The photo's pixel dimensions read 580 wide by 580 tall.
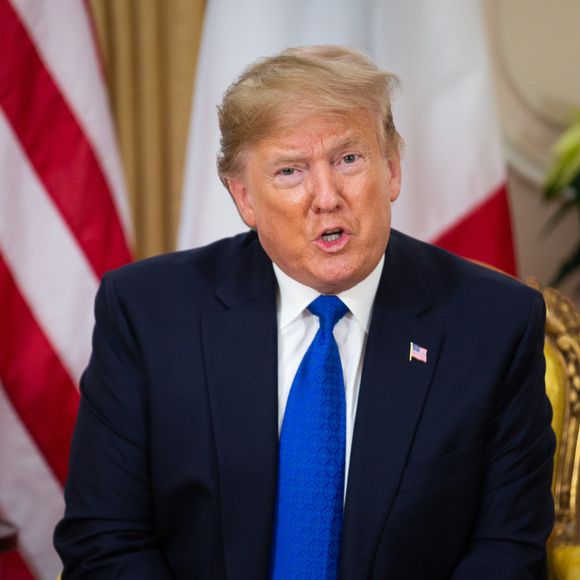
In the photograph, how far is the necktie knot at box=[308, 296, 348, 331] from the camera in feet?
5.77

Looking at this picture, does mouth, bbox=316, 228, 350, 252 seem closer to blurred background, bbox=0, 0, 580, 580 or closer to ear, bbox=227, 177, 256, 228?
ear, bbox=227, 177, 256, 228

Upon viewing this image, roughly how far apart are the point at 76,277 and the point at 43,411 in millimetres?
347

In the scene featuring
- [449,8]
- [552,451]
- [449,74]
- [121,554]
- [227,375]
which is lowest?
[552,451]

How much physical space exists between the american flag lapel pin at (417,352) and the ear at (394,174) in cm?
27

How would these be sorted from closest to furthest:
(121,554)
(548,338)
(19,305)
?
1. (121,554)
2. (548,338)
3. (19,305)

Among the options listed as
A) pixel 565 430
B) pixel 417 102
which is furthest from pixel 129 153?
pixel 565 430

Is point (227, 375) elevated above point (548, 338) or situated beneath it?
elevated above

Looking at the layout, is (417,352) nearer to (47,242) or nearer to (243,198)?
(243,198)

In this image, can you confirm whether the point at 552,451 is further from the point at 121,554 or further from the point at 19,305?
the point at 19,305

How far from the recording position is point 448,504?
1723 millimetres

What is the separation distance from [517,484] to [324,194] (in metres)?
0.62

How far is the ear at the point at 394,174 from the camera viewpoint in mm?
1782

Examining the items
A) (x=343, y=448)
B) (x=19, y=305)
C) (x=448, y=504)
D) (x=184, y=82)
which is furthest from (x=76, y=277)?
(x=448, y=504)

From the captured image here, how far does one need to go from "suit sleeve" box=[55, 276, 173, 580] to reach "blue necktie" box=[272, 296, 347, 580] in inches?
9.1
